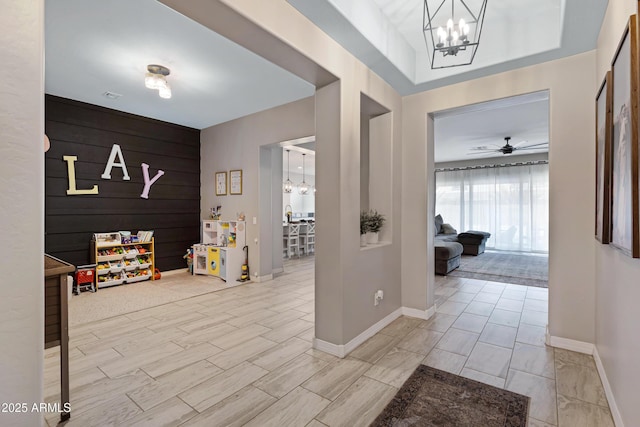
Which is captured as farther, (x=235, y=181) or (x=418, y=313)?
(x=235, y=181)

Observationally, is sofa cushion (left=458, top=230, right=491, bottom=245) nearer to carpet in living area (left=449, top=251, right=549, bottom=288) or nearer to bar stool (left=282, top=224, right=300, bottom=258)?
carpet in living area (left=449, top=251, right=549, bottom=288)

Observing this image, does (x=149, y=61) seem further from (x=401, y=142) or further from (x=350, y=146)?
(x=401, y=142)

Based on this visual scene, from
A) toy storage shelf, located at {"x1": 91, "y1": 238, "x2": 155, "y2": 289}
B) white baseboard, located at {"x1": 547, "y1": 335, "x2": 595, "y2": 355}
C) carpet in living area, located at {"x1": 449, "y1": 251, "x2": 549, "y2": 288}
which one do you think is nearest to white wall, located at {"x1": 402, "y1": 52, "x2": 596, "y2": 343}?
white baseboard, located at {"x1": 547, "y1": 335, "x2": 595, "y2": 355}

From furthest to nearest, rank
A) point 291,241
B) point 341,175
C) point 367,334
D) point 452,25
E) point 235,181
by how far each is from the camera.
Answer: point 291,241
point 235,181
point 367,334
point 341,175
point 452,25

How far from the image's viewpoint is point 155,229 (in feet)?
17.9

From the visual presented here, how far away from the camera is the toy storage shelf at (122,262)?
4.67 metres

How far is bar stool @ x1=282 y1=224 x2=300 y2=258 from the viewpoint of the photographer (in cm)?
782

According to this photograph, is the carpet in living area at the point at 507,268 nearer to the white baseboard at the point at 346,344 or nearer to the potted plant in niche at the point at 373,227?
the potted plant in niche at the point at 373,227

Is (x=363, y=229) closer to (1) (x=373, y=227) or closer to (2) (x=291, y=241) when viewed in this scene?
(1) (x=373, y=227)

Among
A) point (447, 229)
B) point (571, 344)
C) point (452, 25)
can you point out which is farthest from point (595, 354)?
point (447, 229)

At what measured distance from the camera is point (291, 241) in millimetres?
7977

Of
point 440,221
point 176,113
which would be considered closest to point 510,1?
point 176,113

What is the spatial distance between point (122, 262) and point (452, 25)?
5569 millimetres

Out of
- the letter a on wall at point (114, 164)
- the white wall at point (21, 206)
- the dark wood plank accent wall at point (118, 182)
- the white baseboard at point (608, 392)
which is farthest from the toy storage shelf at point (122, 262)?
the white baseboard at point (608, 392)
